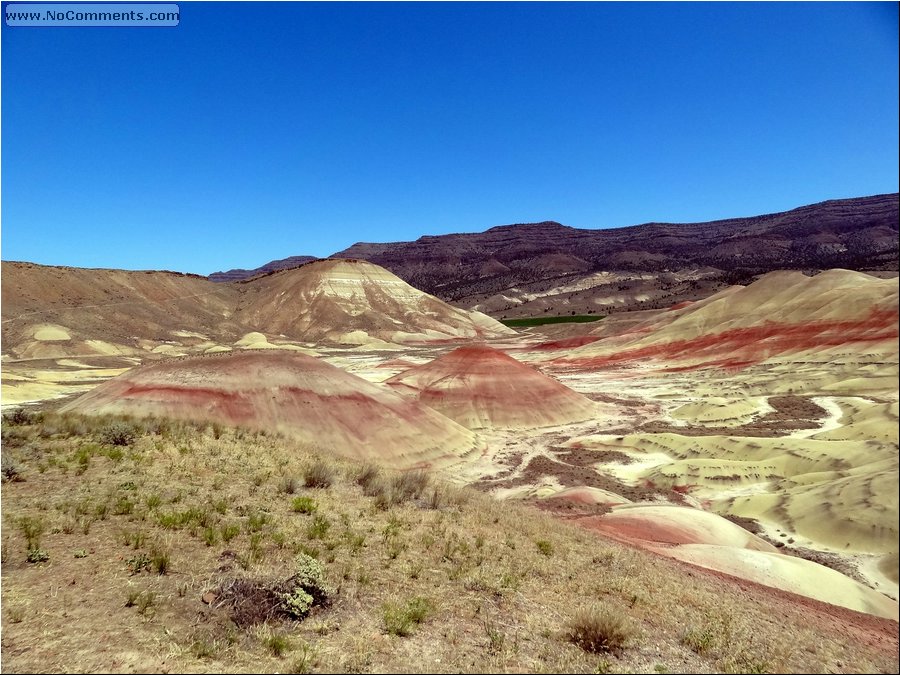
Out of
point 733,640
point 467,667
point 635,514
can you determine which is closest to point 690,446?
point 635,514

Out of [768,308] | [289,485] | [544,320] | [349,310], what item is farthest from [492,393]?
[544,320]

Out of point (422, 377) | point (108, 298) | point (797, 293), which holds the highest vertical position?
point (108, 298)

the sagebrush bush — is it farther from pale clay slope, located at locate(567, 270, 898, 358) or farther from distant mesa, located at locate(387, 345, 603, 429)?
pale clay slope, located at locate(567, 270, 898, 358)

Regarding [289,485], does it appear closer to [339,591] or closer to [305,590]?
[339,591]

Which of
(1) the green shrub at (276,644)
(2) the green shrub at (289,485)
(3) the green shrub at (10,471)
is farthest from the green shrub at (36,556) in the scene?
(2) the green shrub at (289,485)

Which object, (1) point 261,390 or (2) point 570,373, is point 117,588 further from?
(2) point 570,373
